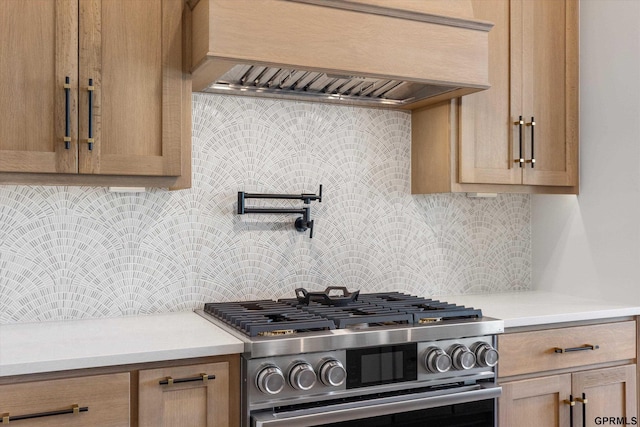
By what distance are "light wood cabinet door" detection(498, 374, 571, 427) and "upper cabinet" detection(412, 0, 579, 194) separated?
815 millimetres

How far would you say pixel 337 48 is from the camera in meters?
2.04

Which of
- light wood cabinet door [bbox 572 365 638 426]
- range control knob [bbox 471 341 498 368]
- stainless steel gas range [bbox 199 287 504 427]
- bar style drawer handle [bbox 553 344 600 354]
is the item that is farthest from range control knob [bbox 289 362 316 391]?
light wood cabinet door [bbox 572 365 638 426]

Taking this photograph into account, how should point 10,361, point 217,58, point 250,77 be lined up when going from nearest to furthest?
point 10,361 → point 217,58 → point 250,77

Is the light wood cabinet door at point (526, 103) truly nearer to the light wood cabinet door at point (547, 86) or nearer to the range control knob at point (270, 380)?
the light wood cabinet door at point (547, 86)

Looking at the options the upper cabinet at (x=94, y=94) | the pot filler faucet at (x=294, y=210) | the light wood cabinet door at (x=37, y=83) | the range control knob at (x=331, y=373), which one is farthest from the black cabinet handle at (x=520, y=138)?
the light wood cabinet door at (x=37, y=83)

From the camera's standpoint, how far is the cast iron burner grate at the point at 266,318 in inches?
71.2

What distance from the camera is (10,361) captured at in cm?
151

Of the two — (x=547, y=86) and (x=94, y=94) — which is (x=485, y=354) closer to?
(x=547, y=86)

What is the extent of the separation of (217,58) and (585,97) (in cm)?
179

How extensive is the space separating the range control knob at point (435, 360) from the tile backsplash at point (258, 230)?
0.72m

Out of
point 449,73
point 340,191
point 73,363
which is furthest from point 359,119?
point 73,363

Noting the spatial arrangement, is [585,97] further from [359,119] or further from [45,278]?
[45,278]

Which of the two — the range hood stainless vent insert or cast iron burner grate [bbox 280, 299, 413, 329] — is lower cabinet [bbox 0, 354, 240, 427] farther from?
the range hood stainless vent insert

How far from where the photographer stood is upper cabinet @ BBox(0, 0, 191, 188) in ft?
5.88
